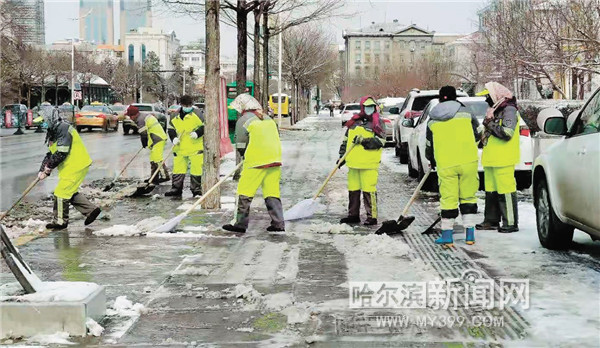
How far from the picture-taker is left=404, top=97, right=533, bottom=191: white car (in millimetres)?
13250

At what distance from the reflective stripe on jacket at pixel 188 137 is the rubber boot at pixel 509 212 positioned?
5.88 meters

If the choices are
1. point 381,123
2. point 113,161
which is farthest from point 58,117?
point 113,161

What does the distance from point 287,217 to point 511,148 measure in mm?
3169

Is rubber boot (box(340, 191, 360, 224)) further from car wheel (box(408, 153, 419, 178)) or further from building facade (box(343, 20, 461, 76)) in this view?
building facade (box(343, 20, 461, 76))

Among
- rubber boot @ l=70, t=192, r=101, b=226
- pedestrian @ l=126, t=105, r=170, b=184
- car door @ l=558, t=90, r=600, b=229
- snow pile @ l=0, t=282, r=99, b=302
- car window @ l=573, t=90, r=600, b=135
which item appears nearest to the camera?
snow pile @ l=0, t=282, r=99, b=302

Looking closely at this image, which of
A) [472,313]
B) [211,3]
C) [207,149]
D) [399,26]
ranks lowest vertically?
[472,313]

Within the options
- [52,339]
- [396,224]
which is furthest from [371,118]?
[52,339]

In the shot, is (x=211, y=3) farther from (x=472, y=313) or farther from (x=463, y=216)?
(x=472, y=313)

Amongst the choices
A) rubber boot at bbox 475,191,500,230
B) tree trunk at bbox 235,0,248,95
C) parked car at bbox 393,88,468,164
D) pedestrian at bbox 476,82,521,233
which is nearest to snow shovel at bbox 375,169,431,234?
pedestrian at bbox 476,82,521,233

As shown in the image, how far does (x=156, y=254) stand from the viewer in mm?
8398

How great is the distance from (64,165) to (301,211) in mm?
3161

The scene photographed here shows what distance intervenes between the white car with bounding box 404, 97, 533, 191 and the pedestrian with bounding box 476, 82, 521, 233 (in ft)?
10.0

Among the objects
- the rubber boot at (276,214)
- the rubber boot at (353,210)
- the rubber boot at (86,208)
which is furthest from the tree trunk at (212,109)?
the rubber boot at (353,210)

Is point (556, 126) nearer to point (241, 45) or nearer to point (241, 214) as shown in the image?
point (241, 214)
